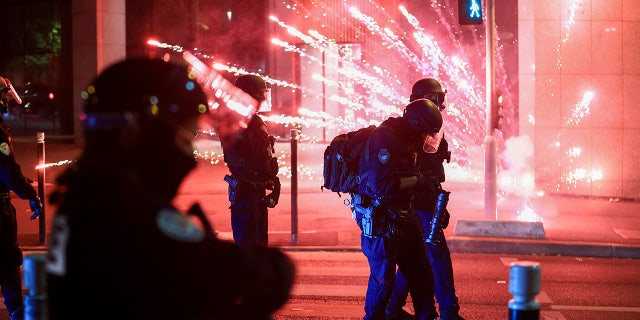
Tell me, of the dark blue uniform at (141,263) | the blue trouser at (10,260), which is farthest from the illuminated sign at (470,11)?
the dark blue uniform at (141,263)

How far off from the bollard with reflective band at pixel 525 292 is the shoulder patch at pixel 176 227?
1.67 m

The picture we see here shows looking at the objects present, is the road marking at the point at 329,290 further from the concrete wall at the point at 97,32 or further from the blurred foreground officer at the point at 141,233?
the concrete wall at the point at 97,32

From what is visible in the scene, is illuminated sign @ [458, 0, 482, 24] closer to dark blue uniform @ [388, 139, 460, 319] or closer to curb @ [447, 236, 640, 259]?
curb @ [447, 236, 640, 259]

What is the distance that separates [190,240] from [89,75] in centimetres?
2457

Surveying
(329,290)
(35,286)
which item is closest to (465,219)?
(329,290)

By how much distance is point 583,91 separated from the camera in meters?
15.5

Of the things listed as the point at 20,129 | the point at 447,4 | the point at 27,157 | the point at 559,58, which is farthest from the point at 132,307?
the point at 20,129

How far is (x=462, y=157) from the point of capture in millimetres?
20250

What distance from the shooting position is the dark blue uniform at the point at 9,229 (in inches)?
235

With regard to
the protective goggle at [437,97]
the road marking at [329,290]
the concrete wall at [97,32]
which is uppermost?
the concrete wall at [97,32]

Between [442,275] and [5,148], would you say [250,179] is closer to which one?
[442,275]

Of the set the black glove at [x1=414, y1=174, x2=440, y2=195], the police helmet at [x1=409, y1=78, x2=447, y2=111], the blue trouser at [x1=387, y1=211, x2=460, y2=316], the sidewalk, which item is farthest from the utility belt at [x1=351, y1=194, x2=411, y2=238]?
the sidewalk

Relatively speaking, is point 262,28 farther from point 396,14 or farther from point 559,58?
point 559,58

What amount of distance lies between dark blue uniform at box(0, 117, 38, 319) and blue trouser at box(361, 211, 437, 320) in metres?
2.46
